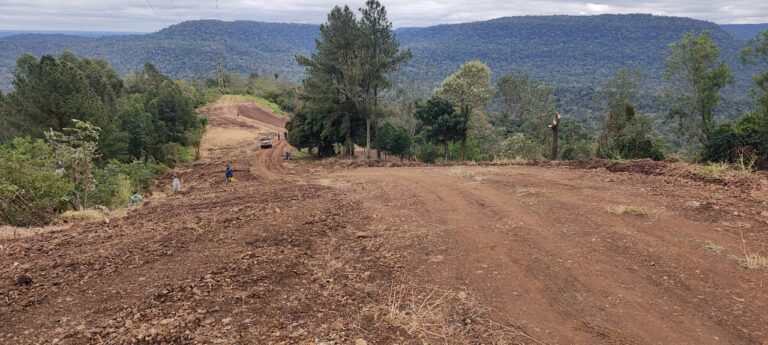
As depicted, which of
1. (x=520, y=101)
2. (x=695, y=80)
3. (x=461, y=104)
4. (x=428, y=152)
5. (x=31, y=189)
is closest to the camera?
(x=31, y=189)

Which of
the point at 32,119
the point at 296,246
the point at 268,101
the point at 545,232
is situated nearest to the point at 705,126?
the point at 545,232

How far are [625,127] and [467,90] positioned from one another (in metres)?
10.7

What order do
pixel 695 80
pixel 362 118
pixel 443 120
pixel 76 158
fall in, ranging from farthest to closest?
1. pixel 443 120
2. pixel 362 118
3. pixel 695 80
4. pixel 76 158

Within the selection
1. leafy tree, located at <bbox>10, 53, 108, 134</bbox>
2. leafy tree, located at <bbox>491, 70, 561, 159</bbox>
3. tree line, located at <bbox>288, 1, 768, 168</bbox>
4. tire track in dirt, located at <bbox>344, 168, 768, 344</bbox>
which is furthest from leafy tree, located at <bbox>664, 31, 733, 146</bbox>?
leafy tree, located at <bbox>10, 53, 108, 134</bbox>

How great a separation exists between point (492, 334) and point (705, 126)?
104ft

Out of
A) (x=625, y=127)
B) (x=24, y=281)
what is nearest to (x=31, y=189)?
(x=24, y=281)

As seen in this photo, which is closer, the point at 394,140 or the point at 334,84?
the point at 334,84

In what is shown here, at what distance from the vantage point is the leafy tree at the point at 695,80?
27.8 m

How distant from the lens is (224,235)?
760cm

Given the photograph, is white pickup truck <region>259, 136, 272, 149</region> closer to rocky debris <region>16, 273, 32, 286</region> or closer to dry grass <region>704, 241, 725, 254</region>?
rocky debris <region>16, 273, 32, 286</region>

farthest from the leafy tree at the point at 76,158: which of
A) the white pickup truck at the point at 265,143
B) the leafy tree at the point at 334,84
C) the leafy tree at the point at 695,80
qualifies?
the leafy tree at the point at 695,80

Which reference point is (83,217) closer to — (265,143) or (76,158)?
(76,158)

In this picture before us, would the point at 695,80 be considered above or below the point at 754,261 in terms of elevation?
above

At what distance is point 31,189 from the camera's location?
1159 cm
